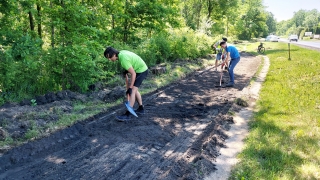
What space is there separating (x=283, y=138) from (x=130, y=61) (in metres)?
3.43

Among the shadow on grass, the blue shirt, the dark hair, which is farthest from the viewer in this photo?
the blue shirt

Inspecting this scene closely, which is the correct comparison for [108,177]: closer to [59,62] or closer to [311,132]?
[311,132]

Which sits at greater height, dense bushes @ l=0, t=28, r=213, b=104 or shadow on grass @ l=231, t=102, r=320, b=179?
dense bushes @ l=0, t=28, r=213, b=104

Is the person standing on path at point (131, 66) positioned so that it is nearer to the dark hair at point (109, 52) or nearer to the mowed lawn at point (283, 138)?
the dark hair at point (109, 52)

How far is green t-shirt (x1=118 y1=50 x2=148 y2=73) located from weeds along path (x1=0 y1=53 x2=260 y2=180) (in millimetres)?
1234

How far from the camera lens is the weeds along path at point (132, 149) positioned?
3.54 meters

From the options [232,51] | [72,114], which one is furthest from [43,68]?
[232,51]

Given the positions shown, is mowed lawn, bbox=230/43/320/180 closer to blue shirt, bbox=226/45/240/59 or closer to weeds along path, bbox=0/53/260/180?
weeds along path, bbox=0/53/260/180

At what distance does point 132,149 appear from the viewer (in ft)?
14.0

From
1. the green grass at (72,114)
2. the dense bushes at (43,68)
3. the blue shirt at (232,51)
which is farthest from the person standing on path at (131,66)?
the blue shirt at (232,51)

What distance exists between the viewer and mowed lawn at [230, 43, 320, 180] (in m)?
3.42

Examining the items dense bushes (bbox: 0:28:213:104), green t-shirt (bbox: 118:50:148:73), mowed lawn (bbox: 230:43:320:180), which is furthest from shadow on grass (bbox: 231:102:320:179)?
dense bushes (bbox: 0:28:213:104)

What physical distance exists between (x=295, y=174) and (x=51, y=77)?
6908 mm

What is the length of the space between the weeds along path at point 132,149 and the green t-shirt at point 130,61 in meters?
1.23
